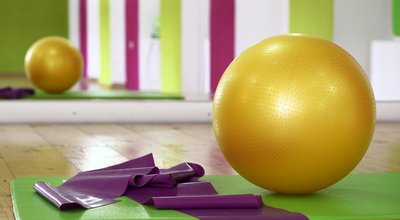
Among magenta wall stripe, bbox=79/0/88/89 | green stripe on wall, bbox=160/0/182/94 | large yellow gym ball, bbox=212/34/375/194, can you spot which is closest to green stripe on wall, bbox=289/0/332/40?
green stripe on wall, bbox=160/0/182/94

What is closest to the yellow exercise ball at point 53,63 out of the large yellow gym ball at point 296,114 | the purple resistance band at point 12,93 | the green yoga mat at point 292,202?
the purple resistance band at point 12,93

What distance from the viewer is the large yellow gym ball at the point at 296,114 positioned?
2.45 metres

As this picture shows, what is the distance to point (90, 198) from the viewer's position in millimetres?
2508

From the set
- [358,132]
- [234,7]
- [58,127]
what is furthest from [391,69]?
[358,132]

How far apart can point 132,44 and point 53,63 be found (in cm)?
368

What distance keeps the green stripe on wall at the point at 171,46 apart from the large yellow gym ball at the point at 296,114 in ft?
16.1

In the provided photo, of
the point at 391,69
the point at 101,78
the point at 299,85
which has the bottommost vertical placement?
the point at 101,78

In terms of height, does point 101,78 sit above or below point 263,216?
below

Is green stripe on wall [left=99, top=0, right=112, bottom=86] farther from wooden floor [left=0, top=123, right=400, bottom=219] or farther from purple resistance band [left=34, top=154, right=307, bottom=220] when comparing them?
purple resistance band [left=34, top=154, right=307, bottom=220]

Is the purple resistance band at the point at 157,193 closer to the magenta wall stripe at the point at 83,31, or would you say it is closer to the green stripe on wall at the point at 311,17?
the green stripe on wall at the point at 311,17

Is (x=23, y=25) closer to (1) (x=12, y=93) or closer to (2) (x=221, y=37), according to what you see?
(2) (x=221, y=37)

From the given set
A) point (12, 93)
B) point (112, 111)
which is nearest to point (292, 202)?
point (112, 111)

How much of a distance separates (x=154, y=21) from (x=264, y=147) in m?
6.83

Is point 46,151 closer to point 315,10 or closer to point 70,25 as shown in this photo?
point 315,10
